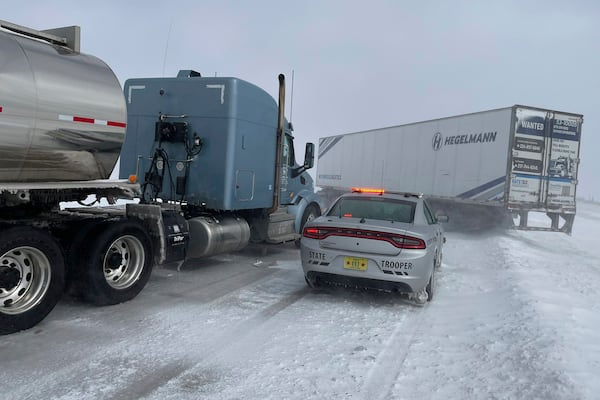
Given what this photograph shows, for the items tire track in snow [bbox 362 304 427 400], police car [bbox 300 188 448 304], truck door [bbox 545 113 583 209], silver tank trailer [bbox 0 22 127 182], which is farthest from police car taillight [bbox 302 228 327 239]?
truck door [bbox 545 113 583 209]

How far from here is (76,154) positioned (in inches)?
201

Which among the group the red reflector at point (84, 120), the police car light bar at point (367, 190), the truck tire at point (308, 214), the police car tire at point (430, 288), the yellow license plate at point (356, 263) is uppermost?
the red reflector at point (84, 120)

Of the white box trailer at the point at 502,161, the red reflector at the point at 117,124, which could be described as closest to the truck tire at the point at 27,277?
the red reflector at the point at 117,124

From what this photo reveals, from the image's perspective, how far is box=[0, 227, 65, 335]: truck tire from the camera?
445 centimetres

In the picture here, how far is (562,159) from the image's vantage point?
14.5 meters

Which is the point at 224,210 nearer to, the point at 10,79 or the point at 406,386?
the point at 10,79

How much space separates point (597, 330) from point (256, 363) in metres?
3.70

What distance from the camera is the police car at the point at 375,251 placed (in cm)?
581

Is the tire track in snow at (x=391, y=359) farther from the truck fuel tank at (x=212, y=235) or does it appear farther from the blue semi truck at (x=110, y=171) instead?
the truck fuel tank at (x=212, y=235)

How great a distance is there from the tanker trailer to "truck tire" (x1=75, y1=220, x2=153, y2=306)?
0.5 inches

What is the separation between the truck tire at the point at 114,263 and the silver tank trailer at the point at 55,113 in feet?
2.33

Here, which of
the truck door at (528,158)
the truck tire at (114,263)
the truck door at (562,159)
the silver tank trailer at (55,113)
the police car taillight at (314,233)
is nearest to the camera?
the silver tank trailer at (55,113)

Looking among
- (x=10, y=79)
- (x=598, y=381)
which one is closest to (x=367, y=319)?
(x=598, y=381)

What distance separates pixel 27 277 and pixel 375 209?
433 cm
